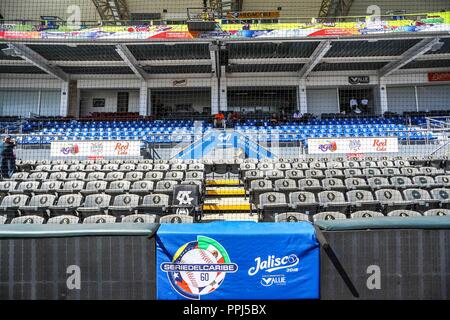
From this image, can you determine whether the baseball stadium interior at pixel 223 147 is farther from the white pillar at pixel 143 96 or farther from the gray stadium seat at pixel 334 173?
the white pillar at pixel 143 96

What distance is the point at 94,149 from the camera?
1048 cm

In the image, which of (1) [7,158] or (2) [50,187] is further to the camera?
(1) [7,158]

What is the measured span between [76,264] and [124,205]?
10.5 feet

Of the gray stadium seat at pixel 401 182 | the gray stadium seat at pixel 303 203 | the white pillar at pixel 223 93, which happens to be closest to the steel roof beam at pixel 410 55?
the white pillar at pixel 223 93

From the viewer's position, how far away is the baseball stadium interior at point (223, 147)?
2729mm

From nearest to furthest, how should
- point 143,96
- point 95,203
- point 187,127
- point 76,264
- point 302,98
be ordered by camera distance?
point 76,264 → point 95,203 → point 187,127 → point 302,98 → point 143,96

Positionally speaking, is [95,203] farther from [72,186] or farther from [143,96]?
[143,96]

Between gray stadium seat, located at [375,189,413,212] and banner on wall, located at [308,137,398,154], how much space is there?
4671mm

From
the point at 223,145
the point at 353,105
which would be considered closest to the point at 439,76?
the point at 353,105

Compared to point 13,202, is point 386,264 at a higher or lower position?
lower

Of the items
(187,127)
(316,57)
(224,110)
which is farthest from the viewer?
(224,110)

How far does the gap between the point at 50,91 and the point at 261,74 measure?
48.8 feet

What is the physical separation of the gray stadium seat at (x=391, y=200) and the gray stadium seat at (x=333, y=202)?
2.26 feet
